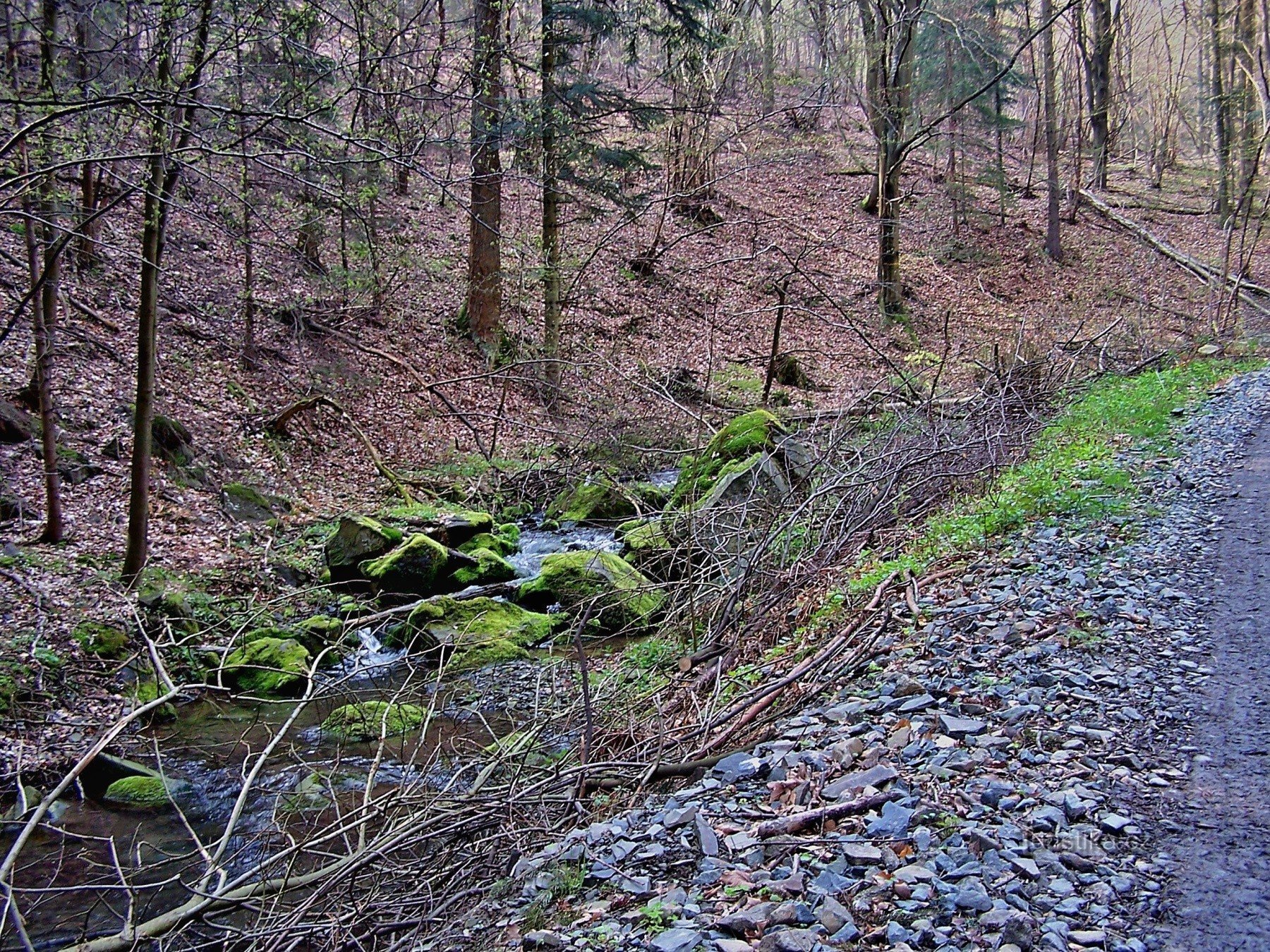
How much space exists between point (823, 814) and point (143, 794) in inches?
224

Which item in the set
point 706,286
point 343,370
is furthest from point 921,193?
point 343,370

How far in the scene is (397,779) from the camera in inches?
261

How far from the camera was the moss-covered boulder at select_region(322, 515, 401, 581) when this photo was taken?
11.0 metres

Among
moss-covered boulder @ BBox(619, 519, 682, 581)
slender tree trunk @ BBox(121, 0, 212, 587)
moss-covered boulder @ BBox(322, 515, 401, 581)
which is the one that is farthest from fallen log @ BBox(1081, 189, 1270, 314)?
slender tree trunk @ BBox(121, 0, 212, 587)

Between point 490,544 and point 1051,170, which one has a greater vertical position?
point 1051,170

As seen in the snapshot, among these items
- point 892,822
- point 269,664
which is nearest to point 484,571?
point 269,664

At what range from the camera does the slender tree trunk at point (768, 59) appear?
24394 millimetres

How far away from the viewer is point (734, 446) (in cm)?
1170

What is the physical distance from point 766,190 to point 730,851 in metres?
30.5

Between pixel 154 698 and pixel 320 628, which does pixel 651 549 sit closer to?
pixel 320 628

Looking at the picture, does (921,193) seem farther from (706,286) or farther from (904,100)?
(706,286)

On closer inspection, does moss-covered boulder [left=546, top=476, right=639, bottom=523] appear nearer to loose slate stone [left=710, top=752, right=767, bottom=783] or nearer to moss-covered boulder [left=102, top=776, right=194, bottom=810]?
moss-covered boulder [left=102, top=776, right=194, bottom=810]

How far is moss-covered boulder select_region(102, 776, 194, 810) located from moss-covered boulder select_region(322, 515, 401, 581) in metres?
4.31

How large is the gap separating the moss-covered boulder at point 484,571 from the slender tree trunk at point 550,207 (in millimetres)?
4542
